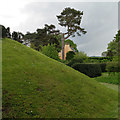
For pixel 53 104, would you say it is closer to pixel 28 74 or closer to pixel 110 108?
pixel 28 74

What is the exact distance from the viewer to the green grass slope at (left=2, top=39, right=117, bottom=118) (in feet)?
14.5

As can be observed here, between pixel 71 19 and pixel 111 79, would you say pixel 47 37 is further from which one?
pixel 111 79

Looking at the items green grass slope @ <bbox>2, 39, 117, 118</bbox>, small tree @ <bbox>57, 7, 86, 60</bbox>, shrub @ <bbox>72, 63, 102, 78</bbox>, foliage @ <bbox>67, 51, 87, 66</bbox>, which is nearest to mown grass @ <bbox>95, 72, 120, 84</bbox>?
shrub @ <bbox>72, 63, 102, 78</bbox>

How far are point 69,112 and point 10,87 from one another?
2.72 metres

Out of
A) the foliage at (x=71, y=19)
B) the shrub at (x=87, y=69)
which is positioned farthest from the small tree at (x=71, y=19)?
the shrub at (x=87, y=69)

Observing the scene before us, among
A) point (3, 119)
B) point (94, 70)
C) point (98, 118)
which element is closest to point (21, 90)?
point (3, 119)

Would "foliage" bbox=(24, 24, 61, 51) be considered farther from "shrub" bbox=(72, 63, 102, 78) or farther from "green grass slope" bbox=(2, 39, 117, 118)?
"green grass slope" bbox=(2, 39, 117, 118)

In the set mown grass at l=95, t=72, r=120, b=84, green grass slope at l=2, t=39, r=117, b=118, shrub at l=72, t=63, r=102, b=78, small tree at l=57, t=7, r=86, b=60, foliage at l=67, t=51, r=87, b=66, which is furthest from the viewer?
small tree at l=57, t=7, r=86, b=60

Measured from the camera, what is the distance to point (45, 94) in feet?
16.9

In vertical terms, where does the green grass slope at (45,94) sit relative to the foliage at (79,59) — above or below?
below

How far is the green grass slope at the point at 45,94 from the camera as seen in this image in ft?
14.5

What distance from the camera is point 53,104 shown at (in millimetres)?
4773

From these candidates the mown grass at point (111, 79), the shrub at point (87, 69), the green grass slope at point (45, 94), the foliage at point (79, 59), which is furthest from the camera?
the foliage at point (79, 59)

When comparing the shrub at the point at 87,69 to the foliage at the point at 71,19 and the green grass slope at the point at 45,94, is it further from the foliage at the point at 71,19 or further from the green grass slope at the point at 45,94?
the foliage at the point at 71,19
